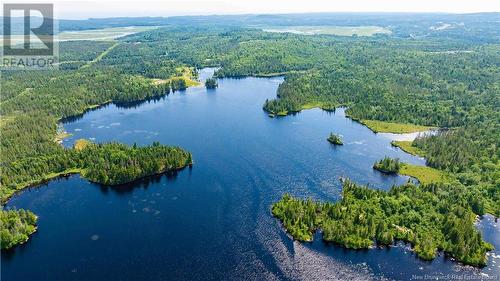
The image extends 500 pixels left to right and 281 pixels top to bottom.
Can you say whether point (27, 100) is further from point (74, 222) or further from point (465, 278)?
point (465, 278)

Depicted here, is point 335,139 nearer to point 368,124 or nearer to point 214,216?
point 368,124

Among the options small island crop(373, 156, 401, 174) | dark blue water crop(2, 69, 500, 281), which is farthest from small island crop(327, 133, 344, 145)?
small island crop(373, 156, 401, 174)

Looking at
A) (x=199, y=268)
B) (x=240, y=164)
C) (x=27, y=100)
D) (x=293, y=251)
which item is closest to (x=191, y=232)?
(x=199, y=268)

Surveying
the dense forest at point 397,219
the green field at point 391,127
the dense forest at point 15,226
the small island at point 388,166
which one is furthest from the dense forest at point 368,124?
the small island at point 388,166

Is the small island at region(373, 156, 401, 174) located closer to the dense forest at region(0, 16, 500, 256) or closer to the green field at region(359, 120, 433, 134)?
the dense forest at region(0, 16, 500, 256)

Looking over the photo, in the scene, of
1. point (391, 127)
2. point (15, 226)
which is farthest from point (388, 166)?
point (15, 226)
